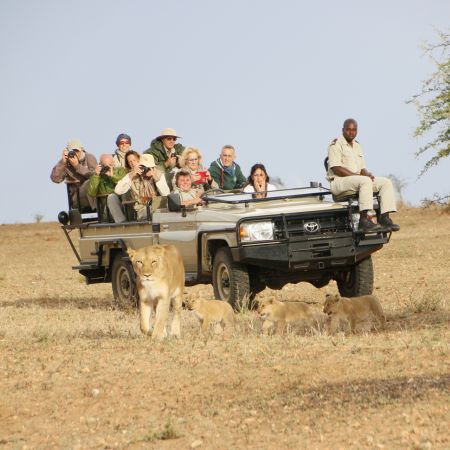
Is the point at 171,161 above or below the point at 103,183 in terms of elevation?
above

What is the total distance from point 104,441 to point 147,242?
24.8ft

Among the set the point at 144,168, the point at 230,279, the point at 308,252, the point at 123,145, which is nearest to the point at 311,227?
the point at 308,252

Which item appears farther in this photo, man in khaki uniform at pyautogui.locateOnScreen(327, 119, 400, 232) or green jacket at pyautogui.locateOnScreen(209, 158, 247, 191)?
green jacket at pyautogui.locateOnScreen(209, 158, 247, 191)

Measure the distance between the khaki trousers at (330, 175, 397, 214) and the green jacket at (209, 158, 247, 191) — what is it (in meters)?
2.10

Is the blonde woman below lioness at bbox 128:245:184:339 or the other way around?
the other way around

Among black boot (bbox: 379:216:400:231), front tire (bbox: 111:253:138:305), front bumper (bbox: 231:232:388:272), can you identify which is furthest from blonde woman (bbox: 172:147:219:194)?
black boot (bbox: 379:216:400:231)

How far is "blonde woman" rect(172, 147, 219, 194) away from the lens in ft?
52.3

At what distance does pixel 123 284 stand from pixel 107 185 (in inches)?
52.0

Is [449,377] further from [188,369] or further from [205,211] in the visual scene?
[205,211]

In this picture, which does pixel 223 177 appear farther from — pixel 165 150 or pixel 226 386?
pixel 226 386

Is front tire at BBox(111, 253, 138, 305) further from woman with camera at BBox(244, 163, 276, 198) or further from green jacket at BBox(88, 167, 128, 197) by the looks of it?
woman with camera at BBox(244, 163, 276, 198)

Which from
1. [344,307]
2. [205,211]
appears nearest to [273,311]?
[344,307]

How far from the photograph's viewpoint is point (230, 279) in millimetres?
13977

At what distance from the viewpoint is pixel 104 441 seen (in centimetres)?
811
